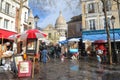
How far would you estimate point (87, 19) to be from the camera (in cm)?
4103

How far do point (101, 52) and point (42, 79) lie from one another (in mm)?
11667

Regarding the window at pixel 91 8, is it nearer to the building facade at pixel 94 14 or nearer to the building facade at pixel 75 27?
the building facade at pixel 94 14

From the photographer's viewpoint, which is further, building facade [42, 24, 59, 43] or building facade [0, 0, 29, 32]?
building facade [42, 24, 59, 43]

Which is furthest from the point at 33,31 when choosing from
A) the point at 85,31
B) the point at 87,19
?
the point at 87,19

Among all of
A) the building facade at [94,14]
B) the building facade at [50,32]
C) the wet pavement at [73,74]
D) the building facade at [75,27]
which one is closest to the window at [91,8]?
the building facade at [94,14]

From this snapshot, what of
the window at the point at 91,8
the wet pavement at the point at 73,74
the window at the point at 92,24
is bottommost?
the wet pavement at the point at 73,74

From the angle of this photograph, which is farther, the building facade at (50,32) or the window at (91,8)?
the building facade at (50,32)

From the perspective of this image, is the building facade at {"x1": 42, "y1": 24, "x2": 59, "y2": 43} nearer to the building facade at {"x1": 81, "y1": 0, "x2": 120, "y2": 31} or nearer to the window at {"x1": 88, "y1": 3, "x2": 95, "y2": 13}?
the building facade at {"x1": 81, "y1": 0, "x2": 120, "y2": 31}

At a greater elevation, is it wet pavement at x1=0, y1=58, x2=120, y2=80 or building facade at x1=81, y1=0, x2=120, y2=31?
building facade at x1=81, y1=0, x2=120, y2=31

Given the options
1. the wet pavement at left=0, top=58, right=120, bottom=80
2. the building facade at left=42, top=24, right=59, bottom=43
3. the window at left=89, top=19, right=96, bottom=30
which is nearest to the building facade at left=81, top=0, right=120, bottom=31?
the window at left=89, top=19, right=96, bottom=30

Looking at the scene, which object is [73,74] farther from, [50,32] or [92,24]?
[50,32]

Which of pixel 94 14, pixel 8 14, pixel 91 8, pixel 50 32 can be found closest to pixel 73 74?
pixel 8 14

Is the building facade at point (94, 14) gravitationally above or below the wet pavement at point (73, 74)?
above

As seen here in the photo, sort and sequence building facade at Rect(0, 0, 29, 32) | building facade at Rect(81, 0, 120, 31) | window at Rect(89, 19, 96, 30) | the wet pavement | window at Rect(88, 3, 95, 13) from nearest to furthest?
1. the wet pavement
2. building facade at Rect(0, 0, 29, 32)
3. building facade at Rect(81, 0, 120, 31)
4. window at Rect(89, 19, 96, 30)
5. window at Rect(88, 3, 95, 13)
